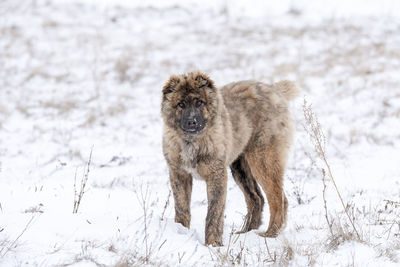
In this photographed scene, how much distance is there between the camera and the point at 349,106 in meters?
10.8

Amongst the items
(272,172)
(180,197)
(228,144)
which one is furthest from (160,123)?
(180,197)

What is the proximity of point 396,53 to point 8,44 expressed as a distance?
1442 centimetres

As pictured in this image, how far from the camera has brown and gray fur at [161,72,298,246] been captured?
14.4 feet

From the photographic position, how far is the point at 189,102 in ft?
14.9

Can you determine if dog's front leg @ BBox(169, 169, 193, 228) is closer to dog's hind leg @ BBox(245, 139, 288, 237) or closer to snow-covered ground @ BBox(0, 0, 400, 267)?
snow-covered ground @ BBox(0, 0, 400, 267)

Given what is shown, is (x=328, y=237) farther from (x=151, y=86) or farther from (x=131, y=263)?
(x=151, y=86)

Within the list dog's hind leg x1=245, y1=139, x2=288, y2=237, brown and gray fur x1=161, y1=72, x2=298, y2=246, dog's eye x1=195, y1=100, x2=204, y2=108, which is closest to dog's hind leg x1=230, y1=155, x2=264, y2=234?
brown and gray fur x1=161, y1=72, x2=298, y2=246

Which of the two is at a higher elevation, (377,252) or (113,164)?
(113,164)

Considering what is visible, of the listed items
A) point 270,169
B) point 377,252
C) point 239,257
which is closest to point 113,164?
point 270,169

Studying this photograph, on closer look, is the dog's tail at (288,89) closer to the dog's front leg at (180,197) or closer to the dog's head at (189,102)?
the dog's head at (189,102)

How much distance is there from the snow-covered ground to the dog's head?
88 cm

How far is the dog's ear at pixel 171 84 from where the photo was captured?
183 inches

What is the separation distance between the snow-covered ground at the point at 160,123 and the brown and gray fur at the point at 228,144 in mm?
290

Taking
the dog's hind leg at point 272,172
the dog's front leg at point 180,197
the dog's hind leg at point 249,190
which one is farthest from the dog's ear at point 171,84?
the dog's hind leg at point 249,190
